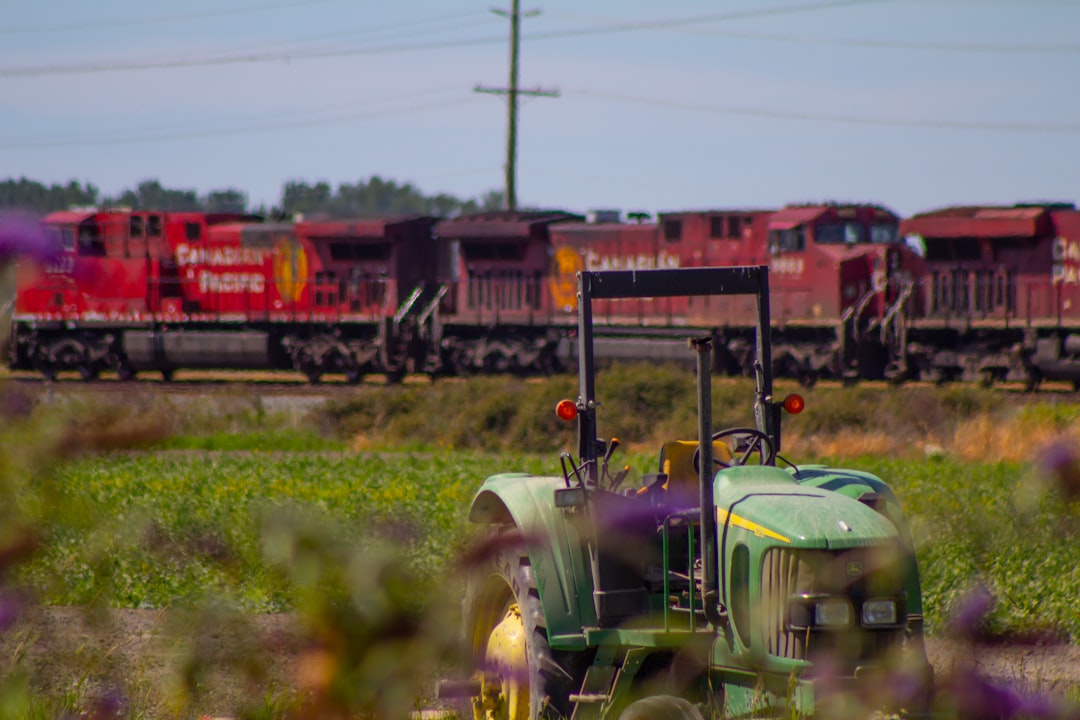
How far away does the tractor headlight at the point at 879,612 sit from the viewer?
384 centimetres

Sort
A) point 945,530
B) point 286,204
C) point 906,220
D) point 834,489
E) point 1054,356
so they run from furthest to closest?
point 286,204 < point 906,220 < point 1054,356 < point 945,530 < point 834,489

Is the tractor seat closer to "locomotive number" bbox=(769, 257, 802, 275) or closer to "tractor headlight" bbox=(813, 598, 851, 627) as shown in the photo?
"tractor headlight" bbox=(813, 598, 851, 627)

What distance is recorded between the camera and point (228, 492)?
11.1 meters

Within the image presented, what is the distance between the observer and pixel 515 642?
5.12m

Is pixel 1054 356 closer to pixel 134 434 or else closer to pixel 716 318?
pixel 716 318

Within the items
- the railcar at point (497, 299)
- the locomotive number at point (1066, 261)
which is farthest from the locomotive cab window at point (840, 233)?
the railcar at point (497, 299)

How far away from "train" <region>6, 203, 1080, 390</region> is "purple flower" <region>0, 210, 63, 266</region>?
936 inches

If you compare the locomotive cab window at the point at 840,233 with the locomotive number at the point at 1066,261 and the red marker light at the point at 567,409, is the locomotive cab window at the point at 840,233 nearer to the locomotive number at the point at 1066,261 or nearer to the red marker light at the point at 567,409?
the locomotive number at the point at 1066,261

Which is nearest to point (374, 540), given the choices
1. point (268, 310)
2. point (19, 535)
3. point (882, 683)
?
point (19, 535)

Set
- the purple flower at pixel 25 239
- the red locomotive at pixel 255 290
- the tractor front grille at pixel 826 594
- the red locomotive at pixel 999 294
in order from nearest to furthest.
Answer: the purple flower at pixel 25 239, the tractor front grille at pixel 826 594, the red locomotive at pixel 999 294, the red locomotive at pixel 255 290

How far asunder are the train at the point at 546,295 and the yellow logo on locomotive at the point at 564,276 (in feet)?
0.17

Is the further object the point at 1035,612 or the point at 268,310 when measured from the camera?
the point at 268,310

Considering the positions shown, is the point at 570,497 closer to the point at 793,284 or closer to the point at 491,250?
the point at 793,284

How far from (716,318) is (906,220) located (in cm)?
442
